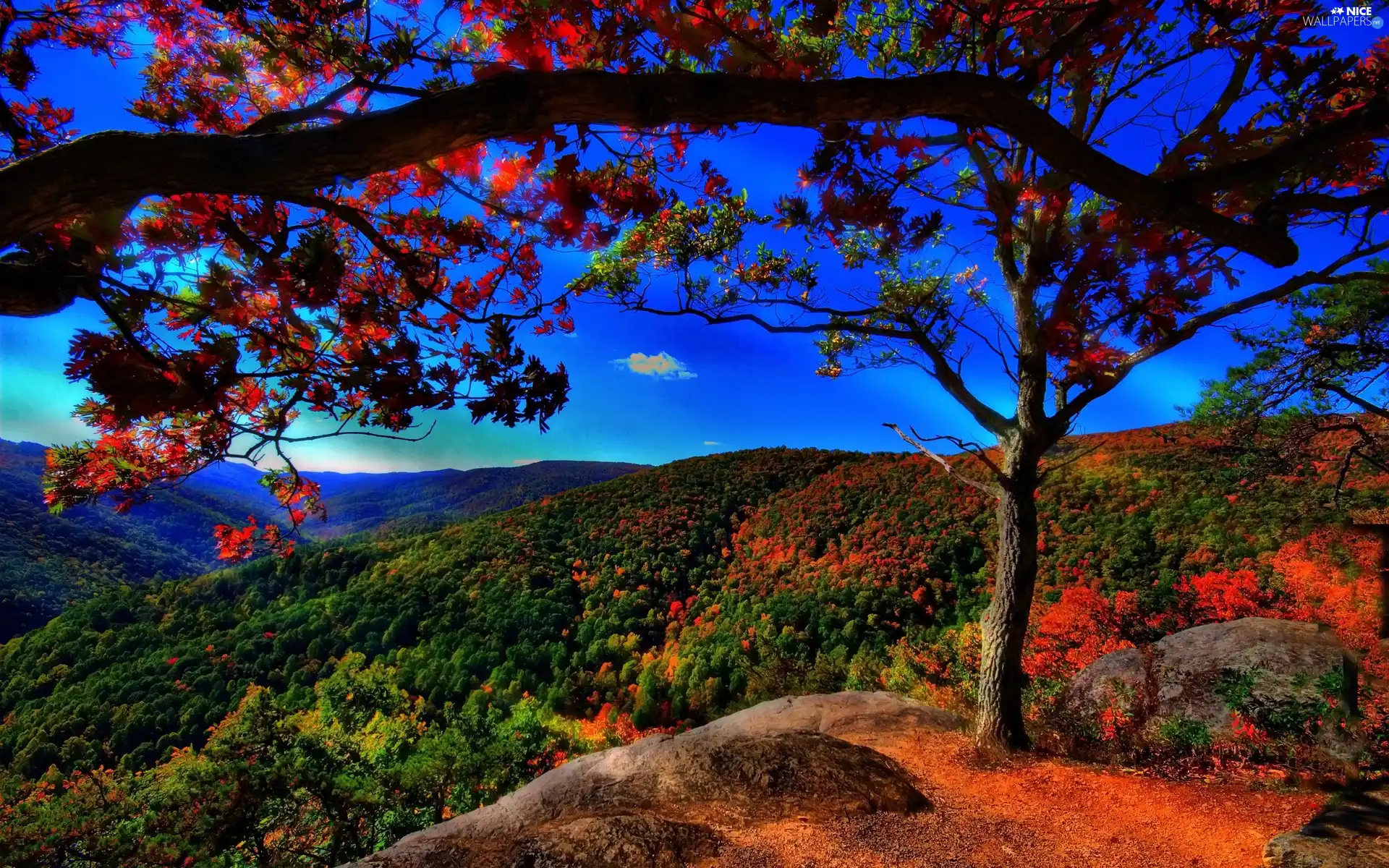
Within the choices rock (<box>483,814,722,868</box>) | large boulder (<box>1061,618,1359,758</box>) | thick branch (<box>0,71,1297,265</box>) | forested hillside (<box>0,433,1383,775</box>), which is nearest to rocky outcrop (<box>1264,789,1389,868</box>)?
large boulder (<box>1061,618,1359,758</box>)

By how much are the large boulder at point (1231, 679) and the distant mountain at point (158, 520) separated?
7.13 metres

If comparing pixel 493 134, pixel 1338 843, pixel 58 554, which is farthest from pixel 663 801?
pixel 58 554

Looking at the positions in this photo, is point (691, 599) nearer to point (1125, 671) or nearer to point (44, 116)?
point (1125, 671)

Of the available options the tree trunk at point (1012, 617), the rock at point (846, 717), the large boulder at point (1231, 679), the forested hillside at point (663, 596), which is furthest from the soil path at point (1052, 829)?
the forested hillside at point (663, 596)

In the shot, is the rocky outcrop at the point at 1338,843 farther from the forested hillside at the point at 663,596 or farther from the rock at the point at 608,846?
the forested hillside at the point at 663,596

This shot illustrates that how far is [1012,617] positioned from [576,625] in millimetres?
18511

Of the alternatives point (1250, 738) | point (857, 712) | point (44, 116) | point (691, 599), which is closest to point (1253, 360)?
point (1250, 738)

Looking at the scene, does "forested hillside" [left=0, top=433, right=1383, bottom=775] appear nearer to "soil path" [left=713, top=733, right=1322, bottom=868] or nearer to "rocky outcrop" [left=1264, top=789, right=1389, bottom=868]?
"soil path" [left=713, top=733, right=1322, bottom=868]

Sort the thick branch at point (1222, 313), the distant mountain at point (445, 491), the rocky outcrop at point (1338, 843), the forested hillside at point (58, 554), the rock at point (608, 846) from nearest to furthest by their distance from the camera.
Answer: the rocky outcrop at point (1338, 843) → the rock at point (608, 846) → the thick branch at point (1222, 313) → the forested hillside at point (58, 554) → the distant mountain at point (445, 491)

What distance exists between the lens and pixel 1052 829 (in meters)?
3.00

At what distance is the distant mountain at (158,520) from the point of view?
28750 mm

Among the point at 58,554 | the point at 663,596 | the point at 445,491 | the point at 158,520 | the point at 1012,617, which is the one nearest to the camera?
the point at 1012,617

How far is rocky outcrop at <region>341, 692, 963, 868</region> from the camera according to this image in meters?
2.58

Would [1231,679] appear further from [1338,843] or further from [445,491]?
[445,491]
